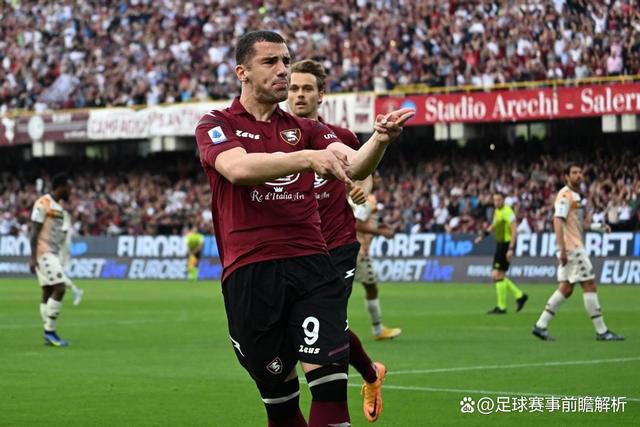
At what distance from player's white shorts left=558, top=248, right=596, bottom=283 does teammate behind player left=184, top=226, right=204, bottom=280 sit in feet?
85.0

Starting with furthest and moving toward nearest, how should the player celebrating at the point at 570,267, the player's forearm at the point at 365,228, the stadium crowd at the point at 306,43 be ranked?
1. the stadium crowd at the point at 306,43
2. the player celebrating at the point at 570,267
3. the player's forearm at the point at 365,228

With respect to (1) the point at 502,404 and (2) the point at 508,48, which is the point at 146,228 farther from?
(1) the point at 502,404

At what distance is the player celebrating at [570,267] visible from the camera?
1806 centimetres

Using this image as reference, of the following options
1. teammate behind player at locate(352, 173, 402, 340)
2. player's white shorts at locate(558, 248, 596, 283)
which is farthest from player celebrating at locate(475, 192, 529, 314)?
player's white shorts at locate(558, 248, 596, 283)

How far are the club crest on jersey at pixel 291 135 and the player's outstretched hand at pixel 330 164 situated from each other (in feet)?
3.43

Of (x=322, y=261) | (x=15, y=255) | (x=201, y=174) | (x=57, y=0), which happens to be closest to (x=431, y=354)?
(x=322, y=261)

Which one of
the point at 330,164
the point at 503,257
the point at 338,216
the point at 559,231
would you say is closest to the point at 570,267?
the point at 559,231

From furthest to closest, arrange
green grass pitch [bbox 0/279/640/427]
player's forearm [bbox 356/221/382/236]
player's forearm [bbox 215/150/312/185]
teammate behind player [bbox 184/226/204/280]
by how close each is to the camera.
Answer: teammate behind player [bbox 184/226/204/280]
player's forearm [bbox 356/221/382/236]
green grass pitch [bbox 0/279/640/427]
player's forearm [bbox 215/150/312/185]

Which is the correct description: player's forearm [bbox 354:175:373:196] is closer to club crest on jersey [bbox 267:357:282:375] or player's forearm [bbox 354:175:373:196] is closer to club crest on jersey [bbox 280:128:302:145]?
club crest on jersey [bbox 280:128:302:145]

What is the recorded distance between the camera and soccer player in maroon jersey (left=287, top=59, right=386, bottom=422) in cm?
1043

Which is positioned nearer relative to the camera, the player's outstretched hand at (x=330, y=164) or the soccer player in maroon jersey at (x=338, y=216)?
the player's outstretched hand at (x=330, y=164)

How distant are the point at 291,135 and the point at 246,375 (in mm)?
7100

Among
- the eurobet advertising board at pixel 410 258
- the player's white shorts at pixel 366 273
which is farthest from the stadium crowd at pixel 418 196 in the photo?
the player's white shorts at pixel 366 273

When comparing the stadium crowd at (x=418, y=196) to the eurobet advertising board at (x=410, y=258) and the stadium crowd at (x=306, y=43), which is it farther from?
the stadium crowd at (x=306, y=43)
